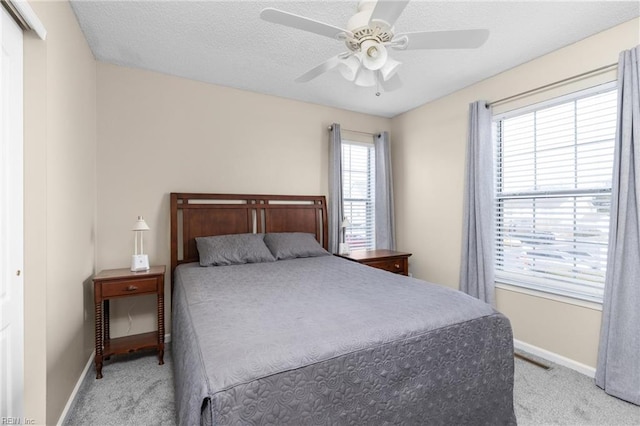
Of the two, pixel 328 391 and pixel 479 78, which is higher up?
pixel 479 78

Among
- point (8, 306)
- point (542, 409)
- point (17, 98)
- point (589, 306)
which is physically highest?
point (17, 98)

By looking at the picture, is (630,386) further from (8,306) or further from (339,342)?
(8,306)

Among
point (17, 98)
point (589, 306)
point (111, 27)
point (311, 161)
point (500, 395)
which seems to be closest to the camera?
point (17, 98)

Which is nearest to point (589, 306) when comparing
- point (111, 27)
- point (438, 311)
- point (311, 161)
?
point (438, 311)

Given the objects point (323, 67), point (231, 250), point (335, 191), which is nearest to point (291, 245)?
point (231, 250)

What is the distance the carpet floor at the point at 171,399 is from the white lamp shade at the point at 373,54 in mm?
2313

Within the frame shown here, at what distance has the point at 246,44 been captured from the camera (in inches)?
97.7

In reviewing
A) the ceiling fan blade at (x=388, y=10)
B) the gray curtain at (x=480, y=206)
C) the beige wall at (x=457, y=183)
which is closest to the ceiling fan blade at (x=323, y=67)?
the ceiling fan blade at (x=388, y=10)

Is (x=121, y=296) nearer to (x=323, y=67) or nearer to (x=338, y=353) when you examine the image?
(x=338, y=353)

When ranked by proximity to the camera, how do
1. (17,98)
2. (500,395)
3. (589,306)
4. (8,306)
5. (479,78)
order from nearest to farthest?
1. (8,306)
2. (17,98)
3. (500,395)
4. (589,306)
5. (479,78)

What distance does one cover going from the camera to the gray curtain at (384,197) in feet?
13.6

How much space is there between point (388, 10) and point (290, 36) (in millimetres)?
1205

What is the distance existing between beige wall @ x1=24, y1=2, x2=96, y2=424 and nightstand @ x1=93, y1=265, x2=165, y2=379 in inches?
4.8

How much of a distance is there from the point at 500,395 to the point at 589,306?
1.48 meters
